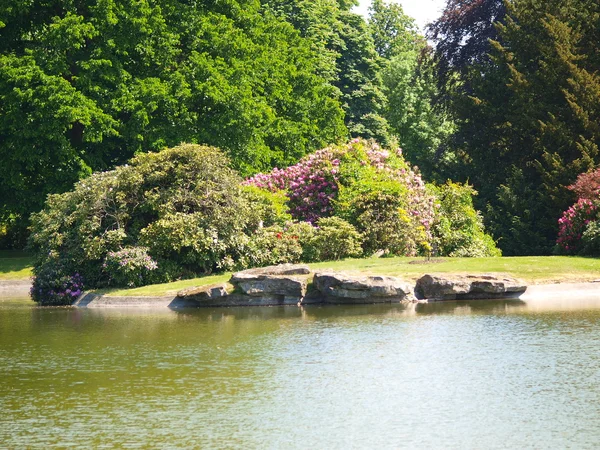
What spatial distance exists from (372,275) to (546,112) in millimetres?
17581

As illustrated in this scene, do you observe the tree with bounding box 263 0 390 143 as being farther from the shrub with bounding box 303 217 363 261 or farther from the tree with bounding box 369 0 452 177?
the shrub with bounding box 303 217 363 261

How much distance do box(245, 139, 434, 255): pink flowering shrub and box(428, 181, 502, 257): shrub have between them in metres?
0.78

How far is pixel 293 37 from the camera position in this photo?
5281cm

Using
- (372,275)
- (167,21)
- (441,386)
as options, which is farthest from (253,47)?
(441,386)

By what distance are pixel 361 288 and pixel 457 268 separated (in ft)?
11.7

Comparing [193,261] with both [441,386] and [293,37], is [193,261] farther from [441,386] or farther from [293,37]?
[293,37]

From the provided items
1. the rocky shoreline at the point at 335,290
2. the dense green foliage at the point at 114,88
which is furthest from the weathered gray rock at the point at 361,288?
the dense green foliage at the point at 114,88

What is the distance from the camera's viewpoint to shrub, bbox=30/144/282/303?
27.6 metres

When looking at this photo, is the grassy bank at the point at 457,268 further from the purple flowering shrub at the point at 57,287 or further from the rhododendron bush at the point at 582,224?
the rhododendron bush at the point at 582,224

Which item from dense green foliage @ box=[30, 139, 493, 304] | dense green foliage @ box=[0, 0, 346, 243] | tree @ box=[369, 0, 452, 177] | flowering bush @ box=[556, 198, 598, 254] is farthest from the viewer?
tree @ box=[369, 0, 452, 177]

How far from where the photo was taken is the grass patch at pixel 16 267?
36.8 metres

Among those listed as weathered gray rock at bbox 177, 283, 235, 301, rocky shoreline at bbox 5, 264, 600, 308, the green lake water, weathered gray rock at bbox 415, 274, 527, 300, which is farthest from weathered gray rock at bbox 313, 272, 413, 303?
weathered gray rock at bbox 177, 283, 235, 301

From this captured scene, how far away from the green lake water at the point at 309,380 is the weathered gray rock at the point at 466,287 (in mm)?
2160

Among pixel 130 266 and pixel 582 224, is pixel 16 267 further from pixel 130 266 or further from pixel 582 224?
pixel 582 224
